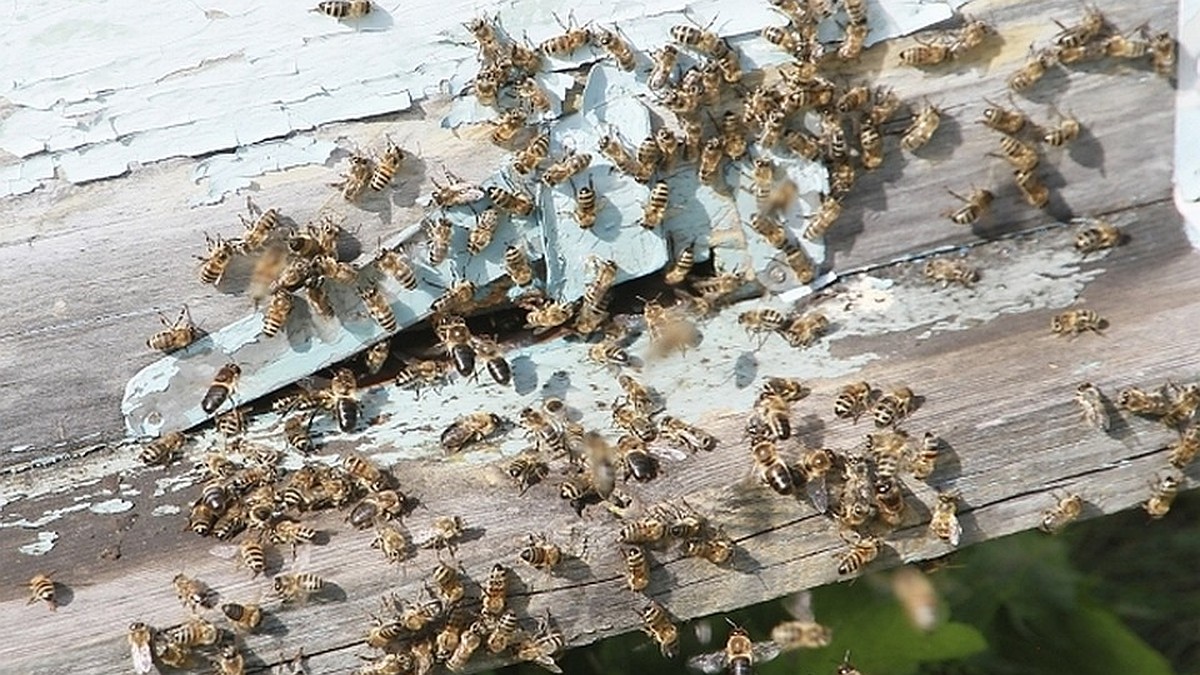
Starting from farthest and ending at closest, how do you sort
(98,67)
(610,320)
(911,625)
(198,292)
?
1. (911,625)
2. (610,320)
3. (198,292)
4. (98,67)

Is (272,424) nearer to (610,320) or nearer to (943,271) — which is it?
(610,320)

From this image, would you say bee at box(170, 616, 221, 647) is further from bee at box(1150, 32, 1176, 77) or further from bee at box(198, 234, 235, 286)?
bee at box(1150, 32, 1176, 77)

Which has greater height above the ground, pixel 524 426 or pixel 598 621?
pixel 524 426

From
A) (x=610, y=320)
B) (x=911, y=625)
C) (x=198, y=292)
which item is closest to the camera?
(x=198, y=292)

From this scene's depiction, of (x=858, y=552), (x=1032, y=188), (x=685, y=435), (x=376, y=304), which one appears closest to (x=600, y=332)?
(x=685, y=435)

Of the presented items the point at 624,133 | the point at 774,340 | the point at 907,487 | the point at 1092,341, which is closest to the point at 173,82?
the point at 624,133

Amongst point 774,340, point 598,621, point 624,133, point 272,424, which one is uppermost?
point 624,133
